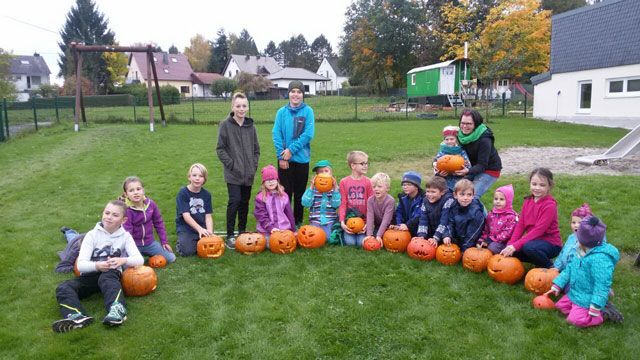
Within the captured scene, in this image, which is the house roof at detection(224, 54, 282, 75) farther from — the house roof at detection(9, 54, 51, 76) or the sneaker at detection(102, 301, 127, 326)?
the sneaker at detection(102, 301, 127, 326)

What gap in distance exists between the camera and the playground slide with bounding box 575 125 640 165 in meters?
12.1

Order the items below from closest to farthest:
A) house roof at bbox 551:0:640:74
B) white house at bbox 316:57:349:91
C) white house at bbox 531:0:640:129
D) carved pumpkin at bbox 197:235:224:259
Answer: carved pumpkin at bbox 197:235:224:259 → house roof at bbox 551:0:640:74 → white house at bbox 531:0:640:129 → white house at bbox 316:57:349:91

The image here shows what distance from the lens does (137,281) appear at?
16.0 feet

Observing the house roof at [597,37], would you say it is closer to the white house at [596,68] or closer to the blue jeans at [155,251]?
the white house at [596,68]

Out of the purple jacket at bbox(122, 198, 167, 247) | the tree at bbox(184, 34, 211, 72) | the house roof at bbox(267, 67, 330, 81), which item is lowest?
the purple jacket at bbox(122, 198, 167, 247)

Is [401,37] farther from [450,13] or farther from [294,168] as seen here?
[294,168]

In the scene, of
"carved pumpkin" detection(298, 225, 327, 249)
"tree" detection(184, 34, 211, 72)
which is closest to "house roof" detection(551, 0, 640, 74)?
"carved pumpkin" detection(298, 225, 327, 249)

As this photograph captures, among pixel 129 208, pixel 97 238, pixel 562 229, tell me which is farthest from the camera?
pixel 562 229

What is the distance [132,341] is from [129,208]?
2.19 m

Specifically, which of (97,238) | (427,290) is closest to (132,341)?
(97,238)

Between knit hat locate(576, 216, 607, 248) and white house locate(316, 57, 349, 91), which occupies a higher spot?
white house locate(316, 57, 349, 91)

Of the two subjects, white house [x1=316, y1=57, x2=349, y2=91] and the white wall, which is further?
white house [x1=316, y1=57, x2=349, y2=91]

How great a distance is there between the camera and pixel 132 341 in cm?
405

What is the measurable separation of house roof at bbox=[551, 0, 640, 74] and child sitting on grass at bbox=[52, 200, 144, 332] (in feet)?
79.5
